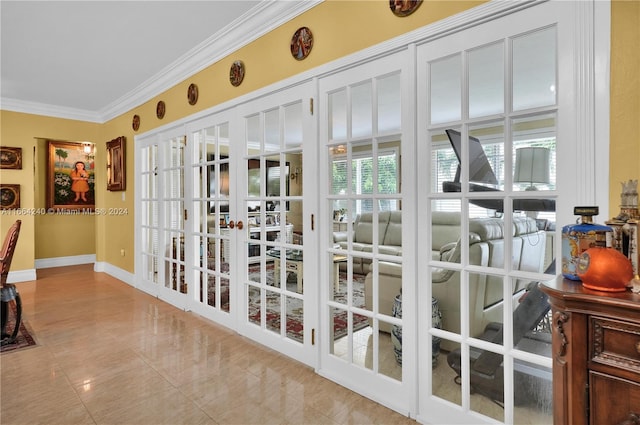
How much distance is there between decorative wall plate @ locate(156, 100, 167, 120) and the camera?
4.10 metres

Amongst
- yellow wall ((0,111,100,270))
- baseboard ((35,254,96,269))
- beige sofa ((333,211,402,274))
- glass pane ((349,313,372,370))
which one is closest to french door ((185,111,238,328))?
glass pane ((349,313,372,370))

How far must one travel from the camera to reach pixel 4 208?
16.7 feet

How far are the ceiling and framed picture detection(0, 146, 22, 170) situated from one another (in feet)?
2.70

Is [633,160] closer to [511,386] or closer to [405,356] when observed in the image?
[511,386]

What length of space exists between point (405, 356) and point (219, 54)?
116 inches

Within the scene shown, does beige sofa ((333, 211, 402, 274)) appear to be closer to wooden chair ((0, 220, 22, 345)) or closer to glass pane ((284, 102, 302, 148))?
glass pane ((284, 102, 302, 148))

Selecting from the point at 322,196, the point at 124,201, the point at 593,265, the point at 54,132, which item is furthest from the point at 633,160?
the point at 54,132

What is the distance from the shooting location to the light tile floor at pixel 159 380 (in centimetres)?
190

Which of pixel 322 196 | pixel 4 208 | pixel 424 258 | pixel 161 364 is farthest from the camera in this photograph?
pixel 4 208

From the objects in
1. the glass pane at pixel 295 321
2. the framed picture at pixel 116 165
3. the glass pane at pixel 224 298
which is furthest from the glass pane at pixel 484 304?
the framed picture at pixel 116 165

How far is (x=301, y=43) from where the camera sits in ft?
8.00

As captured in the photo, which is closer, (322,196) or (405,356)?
(405,356)

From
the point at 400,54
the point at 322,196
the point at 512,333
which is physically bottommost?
the point at 512,333

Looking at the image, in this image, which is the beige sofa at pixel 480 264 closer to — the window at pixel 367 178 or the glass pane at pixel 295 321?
the window at pixel 367 178
